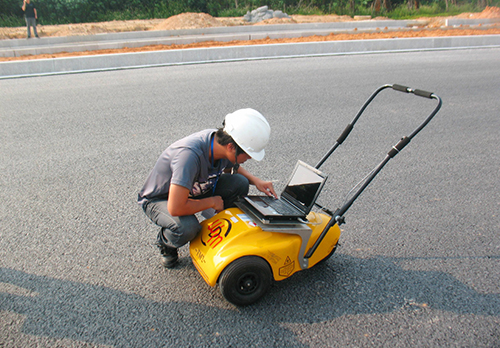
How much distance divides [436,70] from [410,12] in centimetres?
1971

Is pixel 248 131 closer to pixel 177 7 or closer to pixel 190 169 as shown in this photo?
pixel 190 169

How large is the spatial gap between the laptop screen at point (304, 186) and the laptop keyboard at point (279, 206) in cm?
8

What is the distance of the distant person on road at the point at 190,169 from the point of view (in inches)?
97.0

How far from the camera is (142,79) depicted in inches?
323

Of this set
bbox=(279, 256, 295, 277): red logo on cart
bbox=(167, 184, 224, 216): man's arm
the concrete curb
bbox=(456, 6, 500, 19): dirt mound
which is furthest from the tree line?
bbox=(279, 256, 295, 277): red logo on cart

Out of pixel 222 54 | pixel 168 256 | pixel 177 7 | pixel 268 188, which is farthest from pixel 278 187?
pixel 177 7

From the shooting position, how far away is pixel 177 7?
25.3 metres

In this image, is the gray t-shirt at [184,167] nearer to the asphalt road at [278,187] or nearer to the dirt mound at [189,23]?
the asphalt road at [278,187]

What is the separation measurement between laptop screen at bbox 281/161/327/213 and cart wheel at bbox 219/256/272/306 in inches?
21.3

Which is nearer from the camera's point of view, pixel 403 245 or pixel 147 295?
pixel 147 295

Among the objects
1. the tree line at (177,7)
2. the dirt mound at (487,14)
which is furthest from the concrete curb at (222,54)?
the tree line at (177,7)

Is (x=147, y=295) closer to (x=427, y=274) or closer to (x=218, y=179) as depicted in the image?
(x=218, y=179)

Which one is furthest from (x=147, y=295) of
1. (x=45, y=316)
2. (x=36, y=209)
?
(x=36, y=209)

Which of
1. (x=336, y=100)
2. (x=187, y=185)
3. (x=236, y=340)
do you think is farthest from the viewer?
(x=336, y=100)
